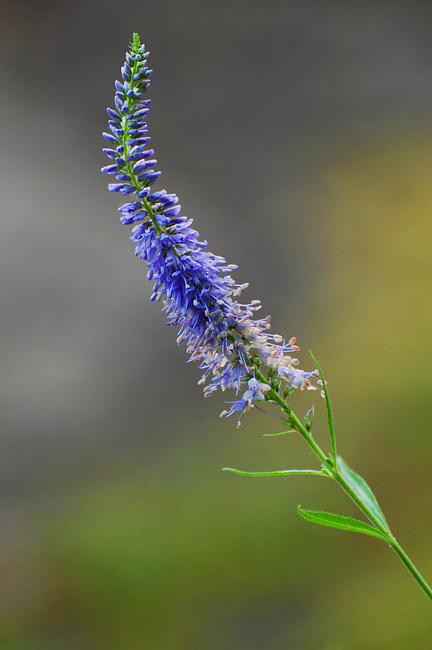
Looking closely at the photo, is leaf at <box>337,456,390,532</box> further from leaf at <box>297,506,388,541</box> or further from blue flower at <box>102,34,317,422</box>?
blue flower at <box>102,34,317,422</box>

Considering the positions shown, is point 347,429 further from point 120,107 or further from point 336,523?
point 120,107

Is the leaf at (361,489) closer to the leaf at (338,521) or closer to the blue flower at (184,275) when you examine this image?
the leaf at (338,521)

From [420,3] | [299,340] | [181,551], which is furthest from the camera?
[420,3]

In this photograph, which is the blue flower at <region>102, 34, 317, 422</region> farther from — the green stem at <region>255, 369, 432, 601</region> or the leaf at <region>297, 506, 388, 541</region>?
the leaf at <region>297, 506, 388, 541</region>

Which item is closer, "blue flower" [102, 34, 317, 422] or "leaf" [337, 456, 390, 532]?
"blue flower" [102, 34, 317, 422]

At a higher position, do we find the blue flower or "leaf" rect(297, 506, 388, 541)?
the blue flower

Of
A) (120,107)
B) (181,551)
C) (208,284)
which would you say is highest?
(120,107)

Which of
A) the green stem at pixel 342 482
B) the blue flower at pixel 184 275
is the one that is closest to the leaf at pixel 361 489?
the green stem at pixel 342 482

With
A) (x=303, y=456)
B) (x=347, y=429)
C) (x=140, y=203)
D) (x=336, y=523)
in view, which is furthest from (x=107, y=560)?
(x=140, y=203)

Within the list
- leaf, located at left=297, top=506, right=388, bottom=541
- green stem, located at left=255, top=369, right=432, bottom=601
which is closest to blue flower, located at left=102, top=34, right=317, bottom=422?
green stem, located at left=255, top=369, right=432, bottom=601
